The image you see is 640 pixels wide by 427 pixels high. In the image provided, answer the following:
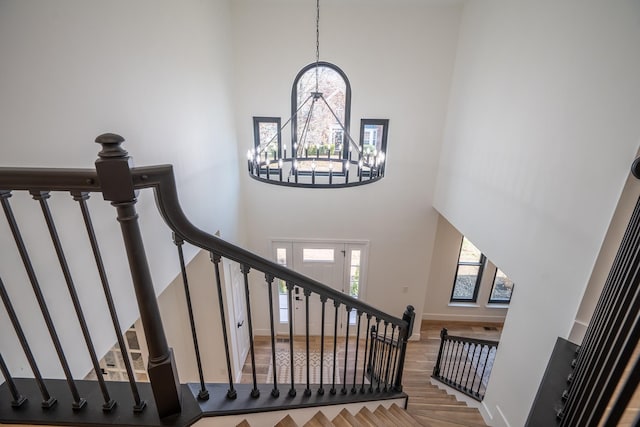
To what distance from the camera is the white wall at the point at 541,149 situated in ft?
6.41

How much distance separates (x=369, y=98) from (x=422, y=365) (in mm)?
4466

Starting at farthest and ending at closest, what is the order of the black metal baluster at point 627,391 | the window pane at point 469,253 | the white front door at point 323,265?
the window pane at point 469,253
the white front door at point 323,265
the black metal baluster at point 627,391

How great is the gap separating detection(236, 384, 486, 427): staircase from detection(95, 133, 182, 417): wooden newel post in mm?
464

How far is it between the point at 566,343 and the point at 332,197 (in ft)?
11.5

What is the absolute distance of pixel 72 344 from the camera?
64.8 inches

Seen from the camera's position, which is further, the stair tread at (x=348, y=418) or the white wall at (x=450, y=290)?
the white wall at (x=450, y=290)

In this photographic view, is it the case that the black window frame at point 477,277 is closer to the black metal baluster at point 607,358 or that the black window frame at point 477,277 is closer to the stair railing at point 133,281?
the black metal baluster at point 607,358

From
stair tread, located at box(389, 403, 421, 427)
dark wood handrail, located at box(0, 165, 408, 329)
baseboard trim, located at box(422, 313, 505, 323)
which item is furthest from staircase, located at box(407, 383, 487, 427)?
dark wood handrail, located at box(0, 165, 408, 329)

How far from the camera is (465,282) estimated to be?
20.4ft

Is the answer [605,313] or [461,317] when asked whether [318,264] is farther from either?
[605,313]

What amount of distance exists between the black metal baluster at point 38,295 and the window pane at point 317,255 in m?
4.34

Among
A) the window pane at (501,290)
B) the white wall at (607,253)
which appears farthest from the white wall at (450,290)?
the white wall at (607,253)

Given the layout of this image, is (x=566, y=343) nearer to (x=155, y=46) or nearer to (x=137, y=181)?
(x=137, y=181)

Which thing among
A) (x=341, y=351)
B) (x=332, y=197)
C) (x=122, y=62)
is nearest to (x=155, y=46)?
(x=122, y=62)
